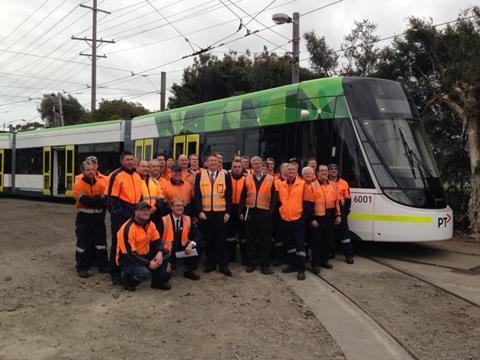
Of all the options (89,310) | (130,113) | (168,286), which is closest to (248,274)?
(168,286)

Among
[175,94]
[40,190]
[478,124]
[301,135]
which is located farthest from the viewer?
[175,94]

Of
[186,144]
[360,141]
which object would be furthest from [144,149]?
[360,141]

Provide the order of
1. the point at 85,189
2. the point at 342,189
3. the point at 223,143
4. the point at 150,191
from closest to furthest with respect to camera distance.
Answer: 1. the point at 150,191
2. the point at 85,189
3. the point at 342,189
4. the point at 223,143

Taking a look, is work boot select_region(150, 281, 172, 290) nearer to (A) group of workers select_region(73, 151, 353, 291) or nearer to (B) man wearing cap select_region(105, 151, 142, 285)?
(A) group of workers select_region(73, 151, 353, 291)

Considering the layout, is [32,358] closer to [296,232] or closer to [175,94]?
[296,232]

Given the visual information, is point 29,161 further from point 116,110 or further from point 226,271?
point 116,110

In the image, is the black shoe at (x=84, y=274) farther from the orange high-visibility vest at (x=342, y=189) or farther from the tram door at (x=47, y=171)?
the tram door at (x=47, y=171)

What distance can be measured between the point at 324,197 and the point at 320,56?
14713mm

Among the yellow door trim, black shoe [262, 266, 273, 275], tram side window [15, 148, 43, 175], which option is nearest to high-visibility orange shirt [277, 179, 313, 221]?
black shoe [262, 266, 273, 275]

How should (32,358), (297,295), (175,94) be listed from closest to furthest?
(32,358) → (297,295) → (175,94)

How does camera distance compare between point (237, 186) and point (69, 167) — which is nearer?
point (237, 186)

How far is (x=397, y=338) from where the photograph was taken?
462 cm

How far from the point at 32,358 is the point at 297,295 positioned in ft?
10.5

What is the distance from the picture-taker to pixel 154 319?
16.5 feet
